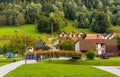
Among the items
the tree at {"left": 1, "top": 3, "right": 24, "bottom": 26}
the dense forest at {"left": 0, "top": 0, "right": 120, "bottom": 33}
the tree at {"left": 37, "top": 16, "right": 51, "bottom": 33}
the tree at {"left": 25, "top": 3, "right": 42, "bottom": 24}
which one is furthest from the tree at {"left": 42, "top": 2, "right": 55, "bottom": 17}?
the tree at {"left": 37, "top": 16, "right": 51, "bottom": 33}

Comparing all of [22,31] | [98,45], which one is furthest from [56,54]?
[22,31]

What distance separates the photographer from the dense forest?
145500 millimetres

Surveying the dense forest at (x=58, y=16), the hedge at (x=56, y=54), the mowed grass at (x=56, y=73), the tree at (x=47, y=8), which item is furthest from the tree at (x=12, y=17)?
the mowed grass at (x=56, y=73)

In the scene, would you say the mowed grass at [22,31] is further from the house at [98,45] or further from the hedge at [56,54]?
the hedge at [56,54]

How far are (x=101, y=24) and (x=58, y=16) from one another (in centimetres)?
2334

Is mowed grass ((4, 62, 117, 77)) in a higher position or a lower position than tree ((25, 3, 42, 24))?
lower

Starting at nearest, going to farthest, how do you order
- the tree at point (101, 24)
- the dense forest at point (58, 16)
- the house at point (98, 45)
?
the house at point (98, 45)
the tree at point (101, 24)
the dense forest at point (58, 16)

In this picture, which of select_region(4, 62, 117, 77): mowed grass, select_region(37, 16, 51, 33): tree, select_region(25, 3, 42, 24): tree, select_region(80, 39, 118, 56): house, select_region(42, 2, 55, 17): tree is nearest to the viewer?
select_region(4, 62, 117, 77): mowed grass

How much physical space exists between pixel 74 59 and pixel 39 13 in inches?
4794

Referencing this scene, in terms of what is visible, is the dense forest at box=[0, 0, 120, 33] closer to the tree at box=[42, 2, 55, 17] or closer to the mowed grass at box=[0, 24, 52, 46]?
the tree at box=[42, 2, 55, 17]

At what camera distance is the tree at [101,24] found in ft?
473

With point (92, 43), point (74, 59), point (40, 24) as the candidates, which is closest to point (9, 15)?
point (40, 24)

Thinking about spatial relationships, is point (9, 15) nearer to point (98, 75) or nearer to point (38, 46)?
point (38, 46)

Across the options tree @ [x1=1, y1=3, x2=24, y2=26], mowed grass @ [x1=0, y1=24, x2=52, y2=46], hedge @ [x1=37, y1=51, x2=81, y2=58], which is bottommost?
hedge @ [x1=37, y1=51, x2=81, y2=58]
